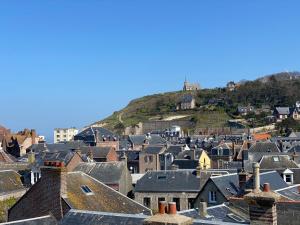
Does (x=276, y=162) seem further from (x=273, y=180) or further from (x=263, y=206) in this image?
(x=263, y=206)

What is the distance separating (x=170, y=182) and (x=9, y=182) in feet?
40.6

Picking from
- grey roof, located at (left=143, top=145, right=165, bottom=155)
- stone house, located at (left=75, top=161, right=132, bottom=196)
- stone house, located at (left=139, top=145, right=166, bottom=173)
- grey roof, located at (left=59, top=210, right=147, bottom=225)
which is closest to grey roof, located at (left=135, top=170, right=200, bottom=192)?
stone house, located at (left=75, top=161, right=132, bottom=196)

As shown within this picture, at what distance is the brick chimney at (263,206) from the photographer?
10.9 metres

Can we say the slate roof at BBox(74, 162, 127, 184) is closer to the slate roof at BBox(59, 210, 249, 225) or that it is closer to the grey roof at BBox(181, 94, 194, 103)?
the slate roof at BBox(59, 210, 249, 225)

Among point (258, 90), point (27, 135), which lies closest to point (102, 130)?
point (27, 135)

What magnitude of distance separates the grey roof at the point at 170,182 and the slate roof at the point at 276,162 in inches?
277

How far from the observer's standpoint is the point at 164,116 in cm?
14662

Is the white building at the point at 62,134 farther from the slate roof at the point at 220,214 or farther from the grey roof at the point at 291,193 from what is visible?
the slate roof at the point at 220,214

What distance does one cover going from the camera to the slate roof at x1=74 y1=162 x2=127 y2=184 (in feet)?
131

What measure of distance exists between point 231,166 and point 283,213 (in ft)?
104

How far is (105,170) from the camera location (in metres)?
40.5

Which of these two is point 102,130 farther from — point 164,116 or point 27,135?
point 164,116

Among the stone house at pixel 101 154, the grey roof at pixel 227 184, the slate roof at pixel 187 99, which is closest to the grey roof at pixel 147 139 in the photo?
the stone house at pixel 101 154

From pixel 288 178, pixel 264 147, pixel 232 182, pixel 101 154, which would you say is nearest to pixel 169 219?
pixel 232 182
